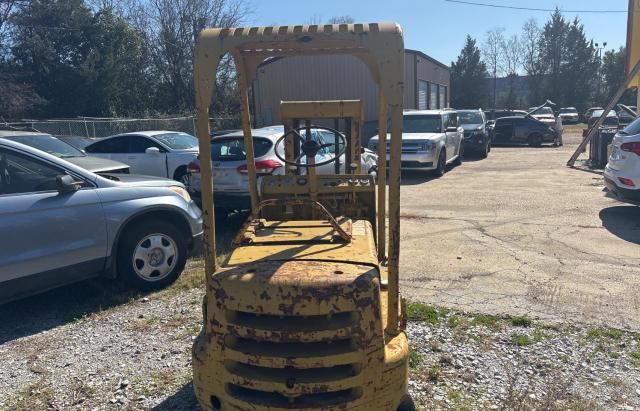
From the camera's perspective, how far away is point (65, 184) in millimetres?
4934

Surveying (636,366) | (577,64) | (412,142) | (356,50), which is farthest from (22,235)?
(577,64)

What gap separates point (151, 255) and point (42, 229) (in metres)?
1.15

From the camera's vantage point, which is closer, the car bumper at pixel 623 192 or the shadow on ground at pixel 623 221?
the shadow on ground at pixel 623 221

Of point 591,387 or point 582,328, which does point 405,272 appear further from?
point 591,387

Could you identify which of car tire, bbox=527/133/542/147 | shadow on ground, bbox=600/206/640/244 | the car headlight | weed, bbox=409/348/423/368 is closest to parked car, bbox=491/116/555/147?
car tire, bbox=527/133/542/147

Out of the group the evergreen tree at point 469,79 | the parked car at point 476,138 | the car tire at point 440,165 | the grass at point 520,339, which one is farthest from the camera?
the evergreen tree at point 469,79

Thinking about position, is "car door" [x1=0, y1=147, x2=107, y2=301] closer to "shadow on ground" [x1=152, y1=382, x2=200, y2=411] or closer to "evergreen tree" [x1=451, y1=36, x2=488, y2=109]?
"shadow on ground" [x1=152, y1=382, x2=200, y2=411]

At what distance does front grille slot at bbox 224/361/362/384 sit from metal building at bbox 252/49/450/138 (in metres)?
21.8

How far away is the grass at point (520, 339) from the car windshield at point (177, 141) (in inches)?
349

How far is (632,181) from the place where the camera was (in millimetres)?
7875

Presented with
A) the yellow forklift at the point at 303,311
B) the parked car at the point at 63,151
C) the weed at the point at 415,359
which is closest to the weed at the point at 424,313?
the weed at the point at 415,359

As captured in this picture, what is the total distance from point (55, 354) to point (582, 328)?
4.51 meters

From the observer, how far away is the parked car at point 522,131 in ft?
82.3

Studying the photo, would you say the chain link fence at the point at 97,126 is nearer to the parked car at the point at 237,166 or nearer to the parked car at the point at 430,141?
the parked car at the point at 430,141
